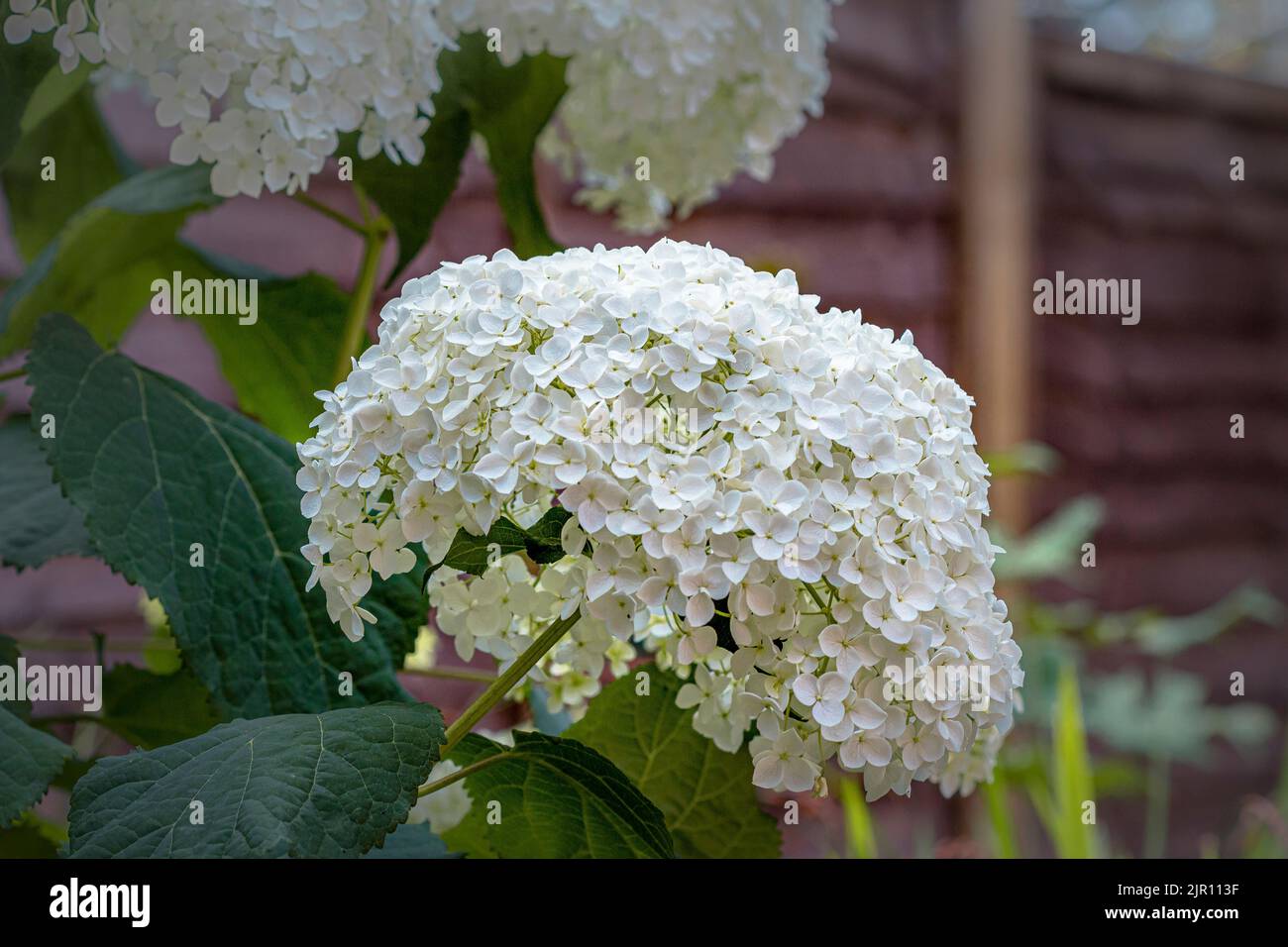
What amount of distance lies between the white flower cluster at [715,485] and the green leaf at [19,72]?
1.00 feet

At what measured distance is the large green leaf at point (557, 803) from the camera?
1.73 ft

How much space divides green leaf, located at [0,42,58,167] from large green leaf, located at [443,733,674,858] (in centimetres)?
45

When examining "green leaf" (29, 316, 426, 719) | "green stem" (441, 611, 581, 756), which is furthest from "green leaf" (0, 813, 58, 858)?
"green stem" (441, 611, 581, 756)

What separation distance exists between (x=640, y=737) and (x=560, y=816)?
0.09m

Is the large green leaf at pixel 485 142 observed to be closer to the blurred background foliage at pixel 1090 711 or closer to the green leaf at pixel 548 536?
the green leaf at pixel 548 536

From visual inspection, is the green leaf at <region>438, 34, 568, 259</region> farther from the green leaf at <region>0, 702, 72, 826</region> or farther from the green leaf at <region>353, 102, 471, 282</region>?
the green leaf at <region>0, 702, 72, 826</region>

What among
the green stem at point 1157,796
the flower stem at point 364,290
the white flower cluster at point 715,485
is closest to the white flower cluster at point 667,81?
the flower stem at point 364,290

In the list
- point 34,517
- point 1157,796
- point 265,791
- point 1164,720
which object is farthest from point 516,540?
point 1157,796

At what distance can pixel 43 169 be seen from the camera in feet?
2.78

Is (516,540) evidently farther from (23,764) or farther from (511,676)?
(23,764)

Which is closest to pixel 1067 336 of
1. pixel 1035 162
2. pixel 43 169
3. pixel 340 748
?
pixel 1035 162

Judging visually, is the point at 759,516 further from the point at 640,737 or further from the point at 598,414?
the point at 640,737

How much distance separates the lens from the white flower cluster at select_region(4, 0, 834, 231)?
0.60m

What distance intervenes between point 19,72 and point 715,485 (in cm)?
49
